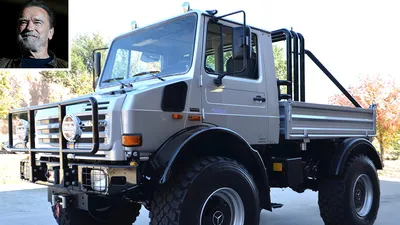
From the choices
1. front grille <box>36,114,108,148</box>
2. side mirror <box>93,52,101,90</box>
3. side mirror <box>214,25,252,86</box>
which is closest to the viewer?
front grille <box>36,114,108,148</box>

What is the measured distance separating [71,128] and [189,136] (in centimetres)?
109

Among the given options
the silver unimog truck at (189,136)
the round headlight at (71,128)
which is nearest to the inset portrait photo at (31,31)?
the silver unimog truck at (189,136)

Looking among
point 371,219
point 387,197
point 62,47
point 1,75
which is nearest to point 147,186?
point 371,219

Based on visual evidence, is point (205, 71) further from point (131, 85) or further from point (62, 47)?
point (62, 47)

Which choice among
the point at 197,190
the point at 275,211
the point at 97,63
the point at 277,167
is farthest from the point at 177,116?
the point at 275,211

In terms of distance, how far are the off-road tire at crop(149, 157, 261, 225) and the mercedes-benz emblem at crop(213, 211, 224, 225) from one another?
26cm

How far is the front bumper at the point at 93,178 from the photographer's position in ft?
→ 12.2

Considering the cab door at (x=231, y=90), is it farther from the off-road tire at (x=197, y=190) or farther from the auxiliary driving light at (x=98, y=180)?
the auxiliary driving light at (x=98, y=180)

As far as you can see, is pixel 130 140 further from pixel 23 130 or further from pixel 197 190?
pixel 23 130

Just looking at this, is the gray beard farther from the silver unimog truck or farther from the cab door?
the cab door

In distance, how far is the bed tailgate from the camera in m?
5.35

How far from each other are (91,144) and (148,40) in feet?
5.33

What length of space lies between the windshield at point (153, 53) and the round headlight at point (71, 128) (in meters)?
1.12

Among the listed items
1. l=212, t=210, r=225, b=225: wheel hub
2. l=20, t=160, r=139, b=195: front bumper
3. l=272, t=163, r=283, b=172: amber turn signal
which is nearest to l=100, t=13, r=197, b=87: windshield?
l=20, t=160, r=139, b=195: front bumper
